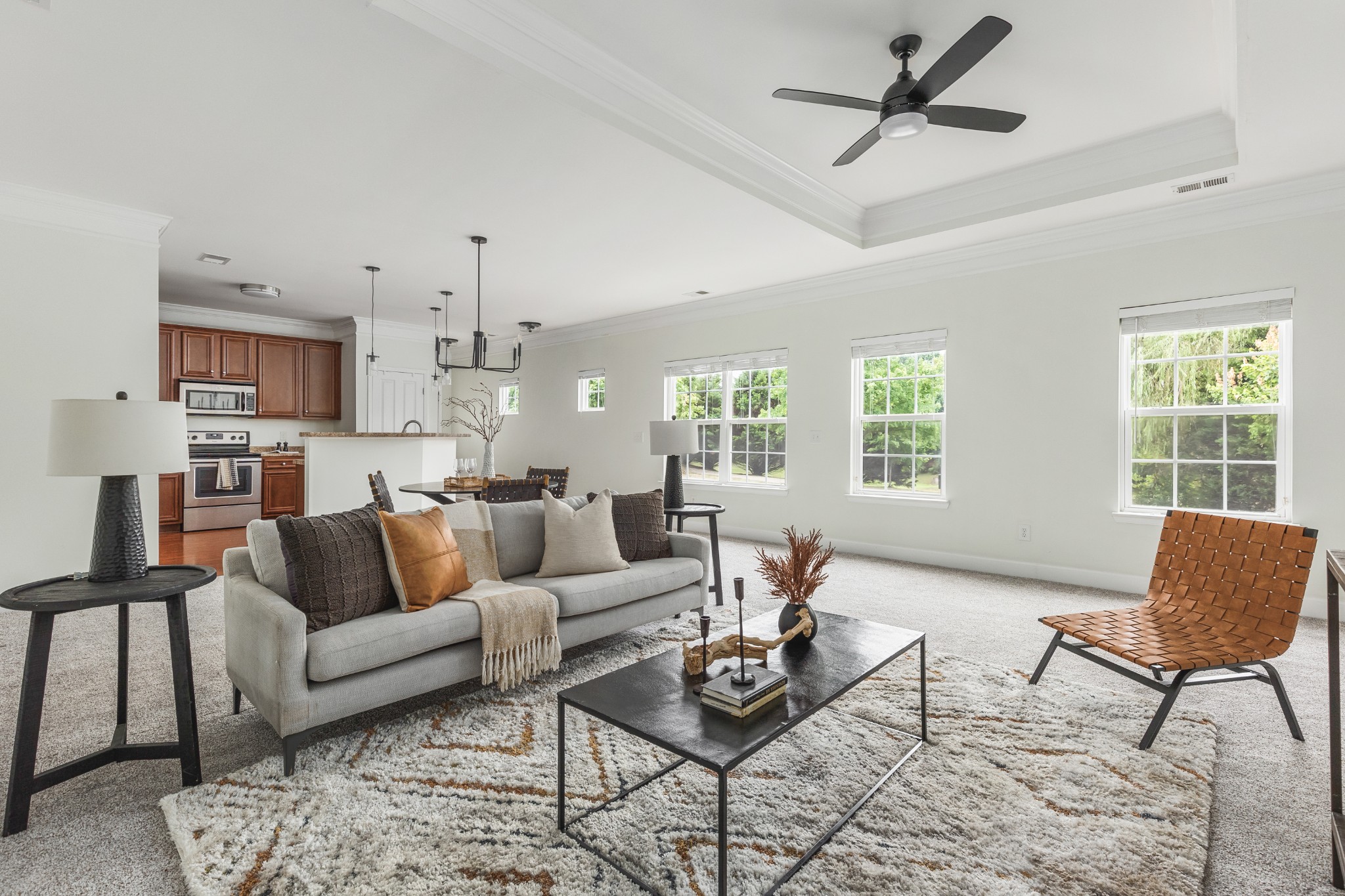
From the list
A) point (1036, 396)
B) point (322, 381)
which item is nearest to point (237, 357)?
point (322, 381)

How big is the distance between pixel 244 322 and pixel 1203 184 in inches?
371

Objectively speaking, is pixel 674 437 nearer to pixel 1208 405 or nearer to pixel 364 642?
pixel 364 642

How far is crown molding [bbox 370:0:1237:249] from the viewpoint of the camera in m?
2.56

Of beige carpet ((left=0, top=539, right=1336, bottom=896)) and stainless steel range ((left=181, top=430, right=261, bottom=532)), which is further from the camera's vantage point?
stainless steel range ((left=181, top=430, right=261, bottom=532))

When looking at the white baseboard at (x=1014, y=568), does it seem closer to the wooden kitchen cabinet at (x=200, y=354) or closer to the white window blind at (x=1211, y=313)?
the white window blind at (x=1211, y=313)

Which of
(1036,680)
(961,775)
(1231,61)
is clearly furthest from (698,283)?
(961,775)

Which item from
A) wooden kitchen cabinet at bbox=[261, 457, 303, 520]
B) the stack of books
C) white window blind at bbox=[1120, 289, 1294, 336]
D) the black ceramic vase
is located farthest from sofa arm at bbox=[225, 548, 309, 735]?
wooden kitchen cabinet at bbox=[261, 457, 303, 520]

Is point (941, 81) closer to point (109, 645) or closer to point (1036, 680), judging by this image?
point (1036, 680)

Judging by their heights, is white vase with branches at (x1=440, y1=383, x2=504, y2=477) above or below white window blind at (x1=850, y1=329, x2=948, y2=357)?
below

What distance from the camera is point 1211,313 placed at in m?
4.20

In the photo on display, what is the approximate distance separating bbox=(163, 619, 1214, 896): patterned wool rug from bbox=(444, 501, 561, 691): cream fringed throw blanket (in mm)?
175

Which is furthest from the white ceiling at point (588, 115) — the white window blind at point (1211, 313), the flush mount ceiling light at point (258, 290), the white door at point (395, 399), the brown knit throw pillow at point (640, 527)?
the white door at point (395, 399)

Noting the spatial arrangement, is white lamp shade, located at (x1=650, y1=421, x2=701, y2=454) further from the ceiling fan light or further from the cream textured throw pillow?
the ceiling fan light

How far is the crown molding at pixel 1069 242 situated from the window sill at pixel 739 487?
1.82m
